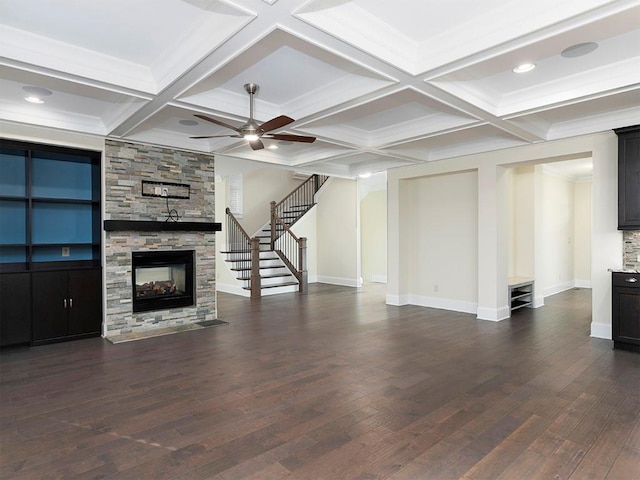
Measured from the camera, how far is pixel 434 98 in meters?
4.10

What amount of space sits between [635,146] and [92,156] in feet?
22.8

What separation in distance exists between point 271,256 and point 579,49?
801 centimetres

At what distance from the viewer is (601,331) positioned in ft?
17.1

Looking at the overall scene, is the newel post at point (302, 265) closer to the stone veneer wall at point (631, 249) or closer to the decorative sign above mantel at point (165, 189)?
the decorative sign above mantel at point (165, 189)

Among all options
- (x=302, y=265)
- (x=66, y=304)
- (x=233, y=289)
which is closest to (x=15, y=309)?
(x=66, y=304)

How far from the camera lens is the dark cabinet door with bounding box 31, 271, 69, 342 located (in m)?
5.05

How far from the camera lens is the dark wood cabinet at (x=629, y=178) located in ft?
15.6

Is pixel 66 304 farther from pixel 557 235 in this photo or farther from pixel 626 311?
Answer: pixel 557 235

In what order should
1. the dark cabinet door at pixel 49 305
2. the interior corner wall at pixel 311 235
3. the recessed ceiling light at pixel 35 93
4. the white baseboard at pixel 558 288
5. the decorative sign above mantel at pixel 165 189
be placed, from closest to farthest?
1. the recessed ceiling light at pixel 35 93
2. the dark cabinet door at pixel 49 305
3. the decorative sign above mantel at pixel 165 189
4. the white baseboard at pixel 558 288
5. the interior corner wall at pixel 311 235

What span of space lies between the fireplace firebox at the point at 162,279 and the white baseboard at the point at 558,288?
738cm

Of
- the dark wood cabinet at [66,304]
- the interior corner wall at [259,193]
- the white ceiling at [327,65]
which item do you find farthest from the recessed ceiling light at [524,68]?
the interior corner wall at [259,193]

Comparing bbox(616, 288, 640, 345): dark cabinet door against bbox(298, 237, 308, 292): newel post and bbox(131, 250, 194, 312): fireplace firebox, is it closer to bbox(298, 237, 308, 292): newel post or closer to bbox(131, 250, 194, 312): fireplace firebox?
bbox(131, 250, 194, 312): fireplace firebox

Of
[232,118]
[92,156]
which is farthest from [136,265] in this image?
[232,118]

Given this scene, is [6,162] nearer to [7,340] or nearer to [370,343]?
[7,340]
